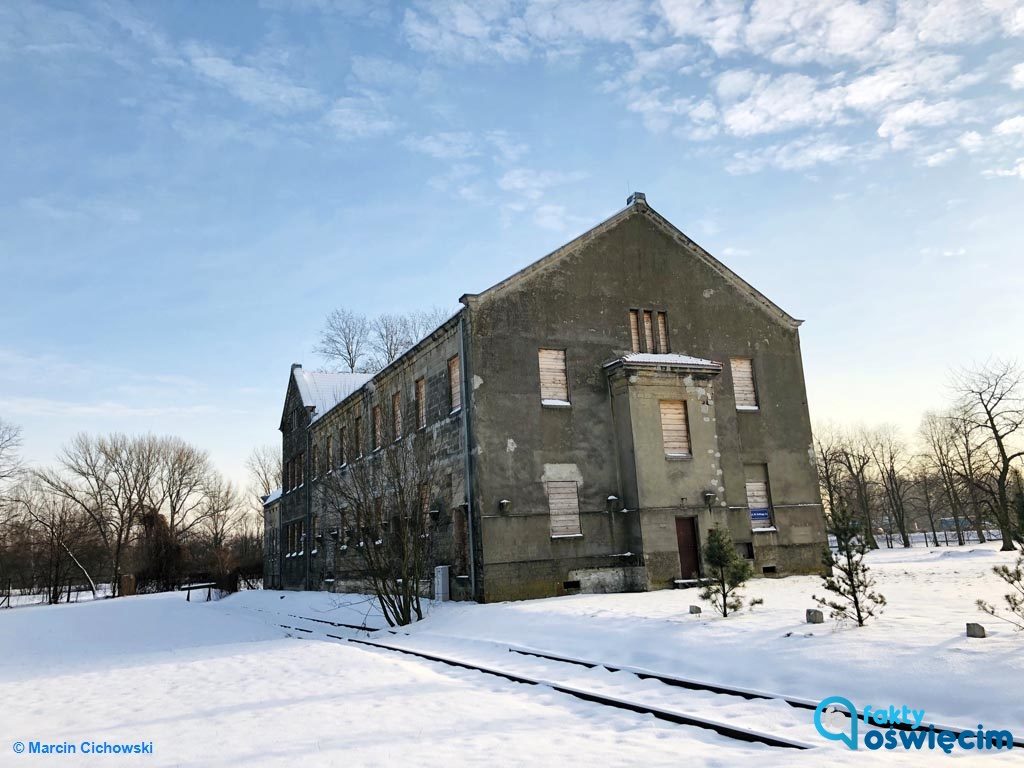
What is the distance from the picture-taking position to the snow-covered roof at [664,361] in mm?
21969

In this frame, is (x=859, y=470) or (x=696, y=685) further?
(x=859, y=470)

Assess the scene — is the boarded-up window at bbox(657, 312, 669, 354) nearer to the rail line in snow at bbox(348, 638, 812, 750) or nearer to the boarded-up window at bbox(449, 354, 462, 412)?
the boarded-up window at bbox(449, 354, 462, 412)

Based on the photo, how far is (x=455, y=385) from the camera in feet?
74.4

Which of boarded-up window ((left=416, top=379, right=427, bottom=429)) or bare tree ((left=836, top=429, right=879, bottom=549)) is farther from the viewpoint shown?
bare tree ((left=836, top=429, right=879, bottom=549))

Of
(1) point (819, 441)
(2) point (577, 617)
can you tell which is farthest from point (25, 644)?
(1) point (819, 441)

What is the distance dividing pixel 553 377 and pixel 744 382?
720 centimetres

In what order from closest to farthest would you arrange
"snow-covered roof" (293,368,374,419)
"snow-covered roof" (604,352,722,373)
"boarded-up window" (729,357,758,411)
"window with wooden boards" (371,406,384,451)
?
"snow-covered roof" (604,352,722,373) → "boarded-up window" (729,357,758,411) → "window with wooden boards" (371,406,384,451) → "snow-covered roof" (293,368,374,419)

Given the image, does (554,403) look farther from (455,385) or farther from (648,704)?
(648,704)

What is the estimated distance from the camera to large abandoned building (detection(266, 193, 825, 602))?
20.8m

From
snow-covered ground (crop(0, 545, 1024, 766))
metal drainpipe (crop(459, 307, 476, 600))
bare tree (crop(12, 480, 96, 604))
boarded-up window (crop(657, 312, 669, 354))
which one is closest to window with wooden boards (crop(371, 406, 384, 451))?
metal drainpipe (crop(459, 307, 476, 600))

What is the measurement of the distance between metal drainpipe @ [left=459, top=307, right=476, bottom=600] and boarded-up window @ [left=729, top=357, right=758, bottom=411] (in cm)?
929

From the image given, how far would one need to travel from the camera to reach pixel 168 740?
8047 millimetres

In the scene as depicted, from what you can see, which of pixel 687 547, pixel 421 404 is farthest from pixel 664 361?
pixel 421 404

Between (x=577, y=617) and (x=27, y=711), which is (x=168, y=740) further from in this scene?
(x=577, y=617)
